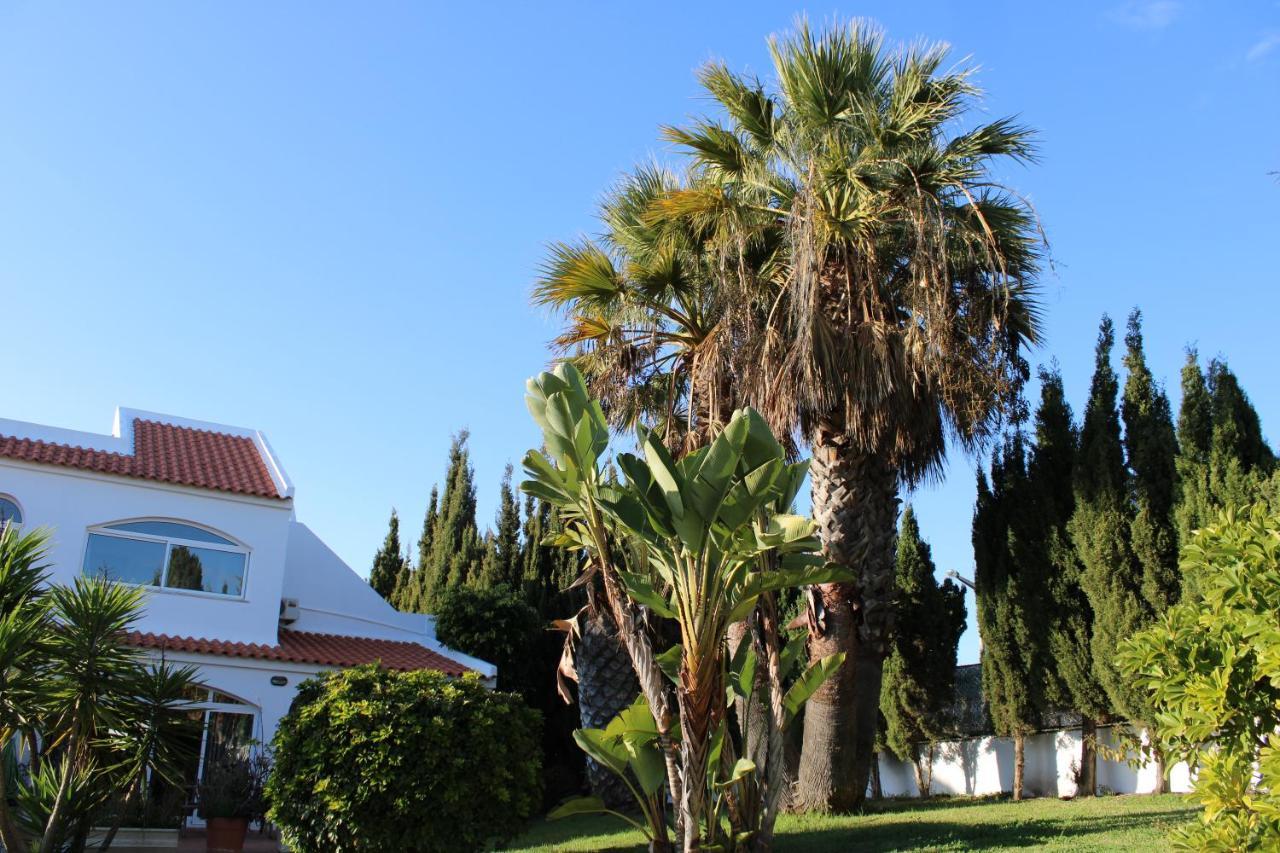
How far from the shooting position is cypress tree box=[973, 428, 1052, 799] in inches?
647

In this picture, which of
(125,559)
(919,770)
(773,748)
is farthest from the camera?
(919,770)

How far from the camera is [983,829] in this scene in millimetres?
11164

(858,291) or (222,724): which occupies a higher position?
(858,291)

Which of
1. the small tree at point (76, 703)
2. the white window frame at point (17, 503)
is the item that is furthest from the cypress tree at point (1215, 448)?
the white window frame at point (17, 503)

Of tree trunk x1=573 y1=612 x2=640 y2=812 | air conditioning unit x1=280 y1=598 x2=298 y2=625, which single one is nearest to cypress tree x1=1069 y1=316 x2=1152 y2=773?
tree trunk x1=573 y1=612 x2=640 y2=812

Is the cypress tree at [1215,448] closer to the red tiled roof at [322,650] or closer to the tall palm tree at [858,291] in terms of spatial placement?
the tall palm tree at [858,291]

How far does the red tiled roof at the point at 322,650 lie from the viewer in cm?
1762

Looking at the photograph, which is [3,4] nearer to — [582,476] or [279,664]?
[582,476]

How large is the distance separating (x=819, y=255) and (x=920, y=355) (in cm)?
179

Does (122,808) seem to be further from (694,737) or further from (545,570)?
(545,570)

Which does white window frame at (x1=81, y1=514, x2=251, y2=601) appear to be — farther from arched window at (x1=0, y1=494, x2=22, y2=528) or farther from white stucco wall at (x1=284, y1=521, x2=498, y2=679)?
white stucco wall at (x1=284, y1=521, x2=498, y2=679)

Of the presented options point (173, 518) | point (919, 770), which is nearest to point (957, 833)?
point (919, 770)

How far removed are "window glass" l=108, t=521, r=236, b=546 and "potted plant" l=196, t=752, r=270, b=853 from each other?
506 centimetres

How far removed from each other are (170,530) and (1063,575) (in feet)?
50.7
